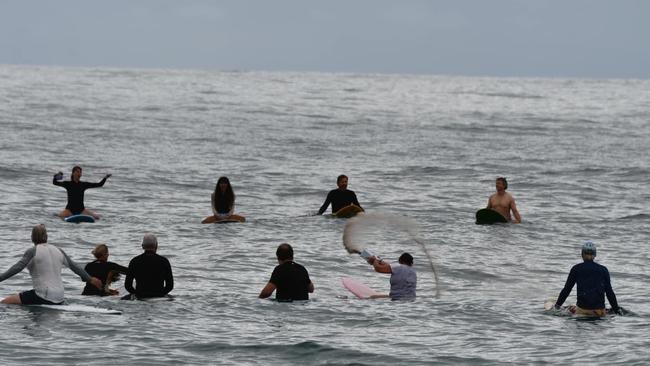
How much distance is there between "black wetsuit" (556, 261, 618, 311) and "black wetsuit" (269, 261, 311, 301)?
16.4ft

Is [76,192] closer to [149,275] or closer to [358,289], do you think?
[358,289]

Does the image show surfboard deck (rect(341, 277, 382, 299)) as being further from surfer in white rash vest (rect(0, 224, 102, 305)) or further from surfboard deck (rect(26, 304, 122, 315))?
surfer in white rash vest (rect(0, 224, 102, 305))

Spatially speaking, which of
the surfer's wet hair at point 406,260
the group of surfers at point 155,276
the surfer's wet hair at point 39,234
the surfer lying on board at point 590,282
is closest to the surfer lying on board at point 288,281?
the group of surfers at point 155,276

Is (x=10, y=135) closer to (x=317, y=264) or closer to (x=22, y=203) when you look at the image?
(x=22, y=203)

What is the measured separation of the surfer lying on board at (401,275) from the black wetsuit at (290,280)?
4.56 ft

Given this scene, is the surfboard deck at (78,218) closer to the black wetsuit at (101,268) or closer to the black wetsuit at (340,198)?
the black wetsuit at (340,198)

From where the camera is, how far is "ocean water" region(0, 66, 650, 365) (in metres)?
20.6

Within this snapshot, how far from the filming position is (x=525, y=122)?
97.1 m

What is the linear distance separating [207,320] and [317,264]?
7.81 metres

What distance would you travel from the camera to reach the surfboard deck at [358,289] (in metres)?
24.8

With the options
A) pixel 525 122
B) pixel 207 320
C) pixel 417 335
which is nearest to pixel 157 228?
pixel 207 320

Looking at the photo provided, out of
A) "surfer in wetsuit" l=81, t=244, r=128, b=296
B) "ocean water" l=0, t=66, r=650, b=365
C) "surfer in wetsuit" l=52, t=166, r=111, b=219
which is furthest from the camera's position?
"surfer in wetsuit" l=52, t=166, r=111, b=219

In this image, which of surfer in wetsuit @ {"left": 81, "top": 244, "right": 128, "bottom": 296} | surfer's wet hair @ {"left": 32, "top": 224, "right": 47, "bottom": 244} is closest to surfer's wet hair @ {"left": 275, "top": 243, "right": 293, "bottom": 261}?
surfer in wetsuit @ {"left": 81, "top": 244, "right": 128, "bottom": 296}

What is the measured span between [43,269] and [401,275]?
708 cm
